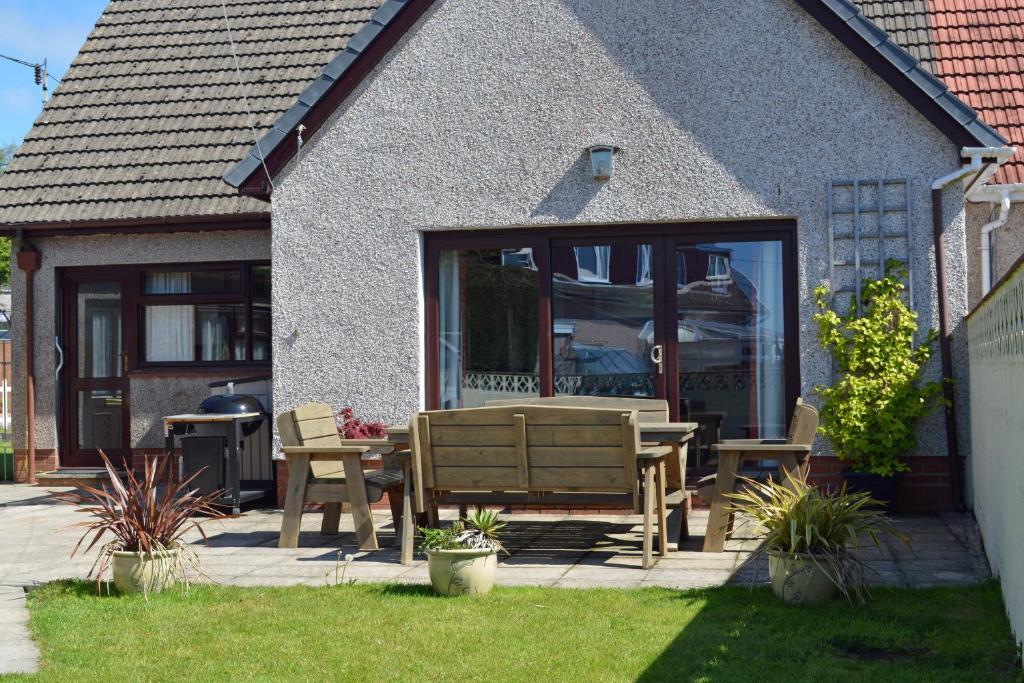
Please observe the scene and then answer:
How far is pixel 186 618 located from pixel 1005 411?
4.28 meters

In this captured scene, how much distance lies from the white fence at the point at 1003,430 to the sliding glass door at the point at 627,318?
226 cm

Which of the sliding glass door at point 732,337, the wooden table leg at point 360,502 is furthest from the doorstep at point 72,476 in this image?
the sliding glass door at point 732,337

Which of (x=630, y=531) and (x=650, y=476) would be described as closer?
(x=650, y=476)

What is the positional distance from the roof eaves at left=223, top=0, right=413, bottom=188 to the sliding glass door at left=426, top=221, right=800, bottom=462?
1591 millimetres

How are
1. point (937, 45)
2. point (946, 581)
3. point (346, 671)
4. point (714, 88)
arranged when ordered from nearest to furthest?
point (346, 671) < point (946, 581) < point (714, 88) < point (937, 45)

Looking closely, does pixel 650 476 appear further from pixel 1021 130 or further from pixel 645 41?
pixel 1021 130

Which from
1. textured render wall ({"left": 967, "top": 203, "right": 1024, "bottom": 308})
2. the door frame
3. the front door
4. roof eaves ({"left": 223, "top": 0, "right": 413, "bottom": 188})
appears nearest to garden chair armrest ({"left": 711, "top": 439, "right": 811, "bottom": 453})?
the door frame

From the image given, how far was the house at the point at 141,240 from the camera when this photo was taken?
504 inches

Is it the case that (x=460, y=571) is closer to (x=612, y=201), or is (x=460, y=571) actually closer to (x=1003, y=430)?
(x=1003, y=430)

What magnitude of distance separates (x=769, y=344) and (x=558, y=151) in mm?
2496

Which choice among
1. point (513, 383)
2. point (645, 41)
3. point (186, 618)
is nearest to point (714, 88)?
point (645, 41)

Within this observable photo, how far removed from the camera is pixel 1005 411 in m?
5.93

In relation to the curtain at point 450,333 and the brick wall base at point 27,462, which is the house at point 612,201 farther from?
the brick wall base at point 27,462

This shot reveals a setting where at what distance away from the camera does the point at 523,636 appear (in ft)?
18.6
